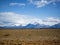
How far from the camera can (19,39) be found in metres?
6.74

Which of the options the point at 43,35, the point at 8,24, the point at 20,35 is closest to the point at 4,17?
the point at 8,24

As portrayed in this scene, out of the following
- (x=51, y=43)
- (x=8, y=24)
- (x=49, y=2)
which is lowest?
(x=51, y=43)

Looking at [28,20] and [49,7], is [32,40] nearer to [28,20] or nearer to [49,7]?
[28,20]

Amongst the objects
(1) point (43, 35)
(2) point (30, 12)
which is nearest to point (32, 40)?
(1) point (43, 35)

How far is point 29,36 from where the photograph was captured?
22.3ft

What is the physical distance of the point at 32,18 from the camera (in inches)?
268

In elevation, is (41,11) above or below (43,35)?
above

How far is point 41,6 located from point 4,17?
3.31 feet

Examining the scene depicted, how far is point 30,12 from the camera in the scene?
682 centimetres

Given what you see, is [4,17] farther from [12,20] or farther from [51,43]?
[51,43]

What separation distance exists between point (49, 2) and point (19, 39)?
4.07 feet

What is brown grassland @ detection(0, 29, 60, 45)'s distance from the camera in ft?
22.1

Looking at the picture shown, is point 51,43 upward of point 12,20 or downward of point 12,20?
downward

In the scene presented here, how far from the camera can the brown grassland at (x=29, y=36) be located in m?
6.73
